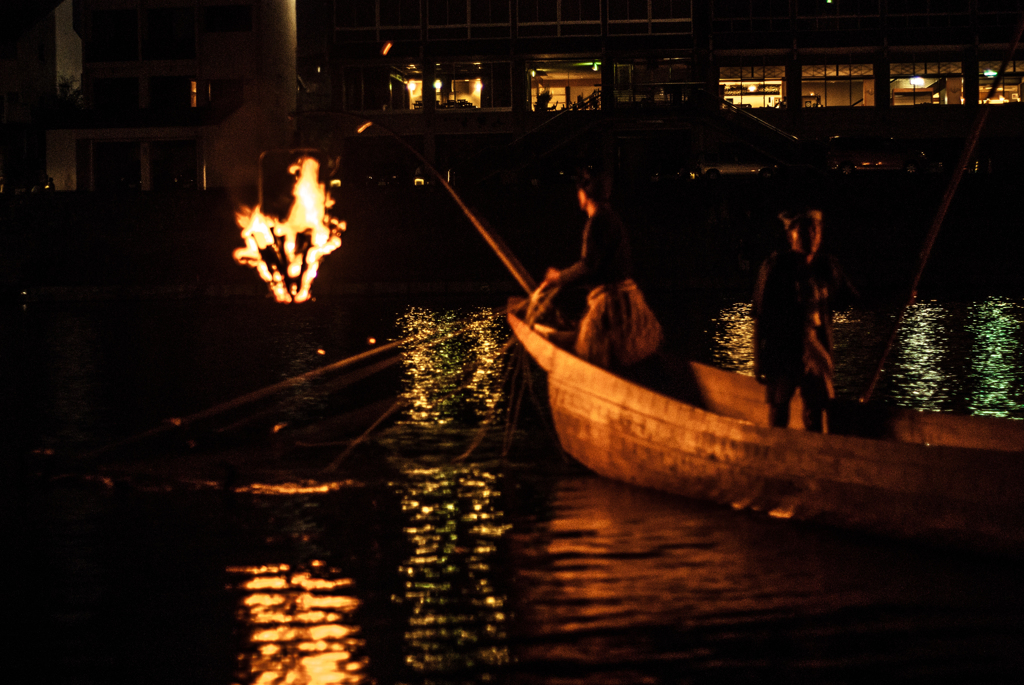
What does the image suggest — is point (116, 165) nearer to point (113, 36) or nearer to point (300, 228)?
point (113, 36)

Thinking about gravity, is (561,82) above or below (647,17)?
below

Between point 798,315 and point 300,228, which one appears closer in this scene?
point 798,315

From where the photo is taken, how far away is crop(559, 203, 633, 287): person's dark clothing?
9633mm

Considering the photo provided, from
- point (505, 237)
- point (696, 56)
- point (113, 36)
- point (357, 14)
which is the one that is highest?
point (357, 14)

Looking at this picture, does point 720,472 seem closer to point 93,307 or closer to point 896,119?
point 93,307

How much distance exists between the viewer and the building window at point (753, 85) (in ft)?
181

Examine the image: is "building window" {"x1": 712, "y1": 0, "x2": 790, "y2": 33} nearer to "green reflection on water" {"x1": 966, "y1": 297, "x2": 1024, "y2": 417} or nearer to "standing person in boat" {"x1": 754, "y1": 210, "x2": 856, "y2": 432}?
"green reflection on water" {"x1": 966, "y1": 297, "x2": 1024, "y2": 417}

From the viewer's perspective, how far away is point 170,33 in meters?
54.6

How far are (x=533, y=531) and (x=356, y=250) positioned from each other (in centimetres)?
2880

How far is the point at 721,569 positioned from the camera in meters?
7.46

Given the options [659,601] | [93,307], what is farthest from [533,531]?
[93,307]

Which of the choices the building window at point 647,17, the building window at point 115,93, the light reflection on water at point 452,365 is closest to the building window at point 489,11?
the building window at point 647,17

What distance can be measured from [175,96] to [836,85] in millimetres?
29483

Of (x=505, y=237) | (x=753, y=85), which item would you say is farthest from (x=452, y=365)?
(x=753, y=85)
